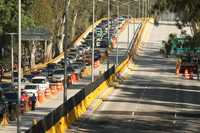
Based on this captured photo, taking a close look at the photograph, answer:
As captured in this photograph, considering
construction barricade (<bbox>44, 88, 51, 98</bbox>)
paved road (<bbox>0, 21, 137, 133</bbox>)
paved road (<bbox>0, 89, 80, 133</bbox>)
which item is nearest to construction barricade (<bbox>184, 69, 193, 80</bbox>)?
paved road (<bbox>0, 21, 137, 133</bbox>)

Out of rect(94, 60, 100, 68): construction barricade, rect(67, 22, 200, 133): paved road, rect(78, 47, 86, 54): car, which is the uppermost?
rect(78, 47, 86, 54): car

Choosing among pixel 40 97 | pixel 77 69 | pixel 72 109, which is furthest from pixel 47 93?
pixel 77 69

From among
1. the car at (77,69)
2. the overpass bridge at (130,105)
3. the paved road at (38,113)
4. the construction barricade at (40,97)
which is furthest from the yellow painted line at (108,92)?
the car at (77,69)

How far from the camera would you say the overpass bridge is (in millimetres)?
39531

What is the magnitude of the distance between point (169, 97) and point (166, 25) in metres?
94.5

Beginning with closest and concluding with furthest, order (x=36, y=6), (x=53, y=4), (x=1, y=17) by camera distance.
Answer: (x=1, y=17)
(x=36, y=6)
(x=53, y=4)

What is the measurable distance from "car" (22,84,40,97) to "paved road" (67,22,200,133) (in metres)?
5.25

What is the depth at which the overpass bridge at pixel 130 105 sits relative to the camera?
39.5 meters

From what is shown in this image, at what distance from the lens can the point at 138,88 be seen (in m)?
68.5

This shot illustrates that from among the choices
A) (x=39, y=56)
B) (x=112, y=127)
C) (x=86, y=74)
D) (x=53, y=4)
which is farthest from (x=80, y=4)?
(x=112, y=127)

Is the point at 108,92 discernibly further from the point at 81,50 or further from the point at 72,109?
the point at 81,50

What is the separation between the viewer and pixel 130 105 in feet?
176

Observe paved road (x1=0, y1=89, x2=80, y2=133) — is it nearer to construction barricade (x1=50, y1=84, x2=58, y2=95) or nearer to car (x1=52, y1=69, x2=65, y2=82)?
construction barricade (x1=50, y1=84, x2=58, y2=95)

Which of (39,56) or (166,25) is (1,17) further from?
(166,25)
